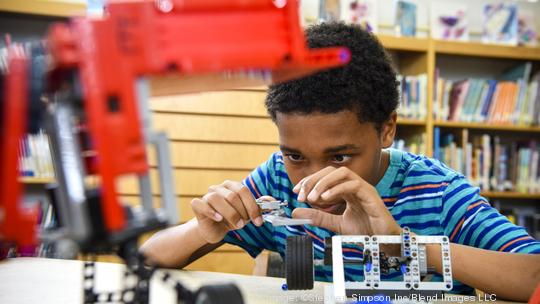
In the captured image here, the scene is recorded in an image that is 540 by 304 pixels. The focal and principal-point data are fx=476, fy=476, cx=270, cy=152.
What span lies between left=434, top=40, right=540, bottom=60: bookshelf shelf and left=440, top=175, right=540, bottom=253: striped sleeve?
2.04m

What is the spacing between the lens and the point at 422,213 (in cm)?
134

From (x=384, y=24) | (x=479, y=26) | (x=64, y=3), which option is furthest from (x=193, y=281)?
(x=479, y=26)

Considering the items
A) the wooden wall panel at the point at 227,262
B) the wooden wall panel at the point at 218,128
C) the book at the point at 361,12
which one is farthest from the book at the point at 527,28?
the wooden wall panel at the point at 227,262

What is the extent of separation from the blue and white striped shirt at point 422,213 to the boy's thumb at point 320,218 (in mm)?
107

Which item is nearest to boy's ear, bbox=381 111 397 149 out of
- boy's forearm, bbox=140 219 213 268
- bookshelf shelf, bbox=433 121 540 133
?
boy's forearm, bbox=140 219 213 268

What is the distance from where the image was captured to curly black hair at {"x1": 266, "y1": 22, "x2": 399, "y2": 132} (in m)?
1.10

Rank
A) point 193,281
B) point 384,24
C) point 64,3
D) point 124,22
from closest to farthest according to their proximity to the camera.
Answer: point 124,22 → point 193,281 → point 64,3 → point 384,24

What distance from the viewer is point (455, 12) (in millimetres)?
3371

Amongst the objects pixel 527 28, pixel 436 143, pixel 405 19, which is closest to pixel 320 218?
pixel 436 143

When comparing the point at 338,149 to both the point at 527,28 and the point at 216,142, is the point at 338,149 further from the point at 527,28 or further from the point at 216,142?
the point at 527,28

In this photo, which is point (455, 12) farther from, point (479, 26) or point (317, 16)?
point (317, 16)

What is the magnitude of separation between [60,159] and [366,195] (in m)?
0.69

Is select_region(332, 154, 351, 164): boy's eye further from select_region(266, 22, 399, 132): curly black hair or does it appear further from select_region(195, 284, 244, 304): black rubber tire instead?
select_region(195, 284, 244, 304): black rubber tire

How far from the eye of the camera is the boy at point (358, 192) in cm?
106
